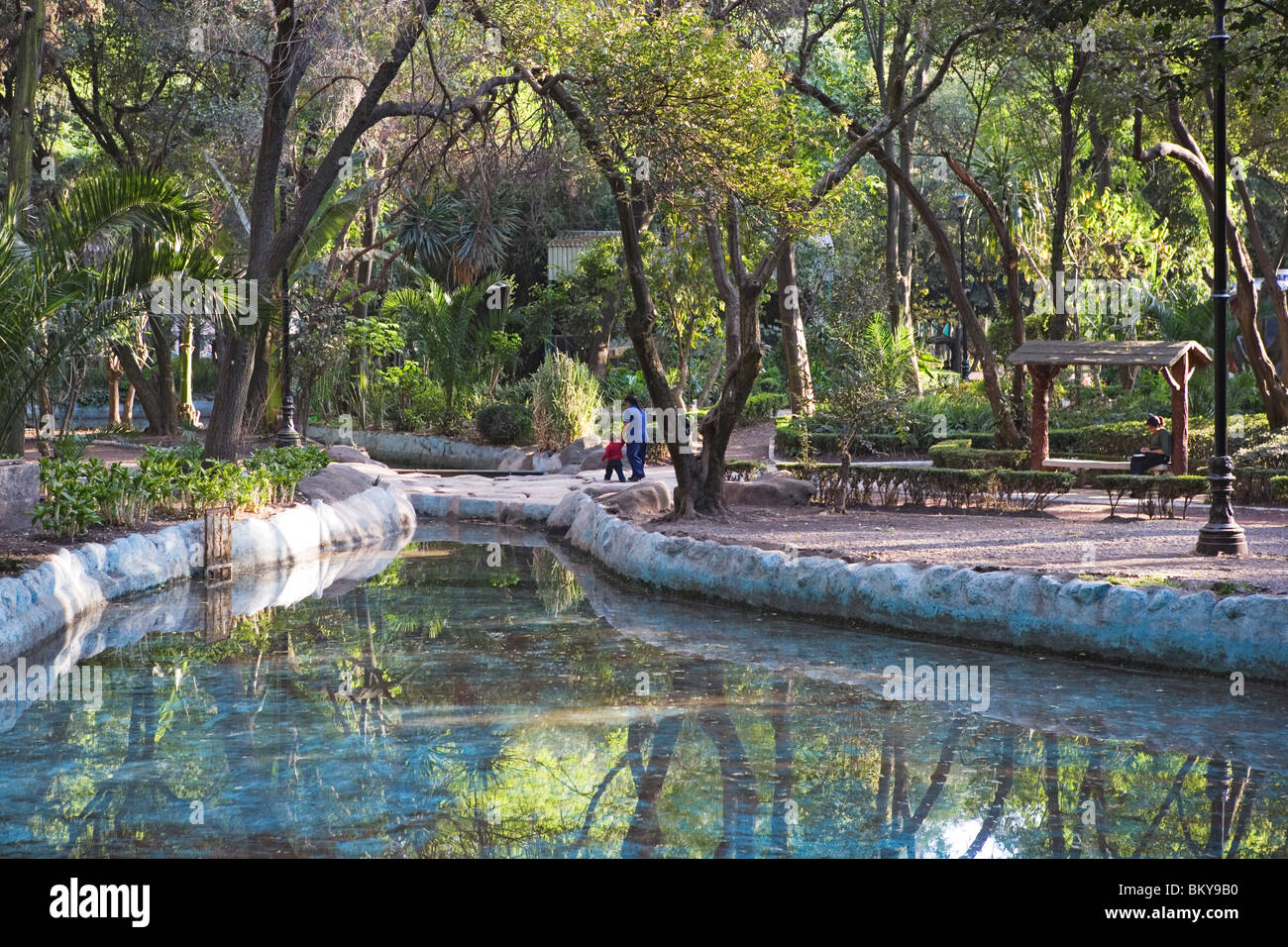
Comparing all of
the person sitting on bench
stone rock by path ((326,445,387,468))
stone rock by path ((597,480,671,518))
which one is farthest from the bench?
stone rock by path ((326,445,387,468))

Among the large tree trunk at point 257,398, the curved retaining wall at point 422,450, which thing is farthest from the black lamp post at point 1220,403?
the large tree trunk at point 257,398

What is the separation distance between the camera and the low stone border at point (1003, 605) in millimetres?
9133

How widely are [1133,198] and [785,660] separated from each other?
2565 centimetres

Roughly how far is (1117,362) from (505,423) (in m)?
13.1

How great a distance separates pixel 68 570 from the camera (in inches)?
435

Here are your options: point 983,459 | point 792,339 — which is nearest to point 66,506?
point 983,459

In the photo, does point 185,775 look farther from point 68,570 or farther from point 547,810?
point 68,570

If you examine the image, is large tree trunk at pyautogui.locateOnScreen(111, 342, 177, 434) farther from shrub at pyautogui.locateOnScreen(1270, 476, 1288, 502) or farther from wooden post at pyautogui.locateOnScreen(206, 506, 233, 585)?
shrub at pyautogui.locateOnScreen(1270, 476, 1288, 502)

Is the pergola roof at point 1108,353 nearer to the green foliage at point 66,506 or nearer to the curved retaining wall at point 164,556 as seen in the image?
the curved retaining wall at point 164,556

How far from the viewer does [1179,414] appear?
62.3 feet

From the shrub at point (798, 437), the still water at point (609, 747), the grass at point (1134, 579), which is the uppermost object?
the shrub at point (798, 437)

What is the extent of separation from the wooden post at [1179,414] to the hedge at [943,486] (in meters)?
2.29

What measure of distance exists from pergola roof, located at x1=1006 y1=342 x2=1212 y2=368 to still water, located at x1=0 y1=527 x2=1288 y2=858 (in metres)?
9.30

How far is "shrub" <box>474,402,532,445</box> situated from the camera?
28125 millimetres
